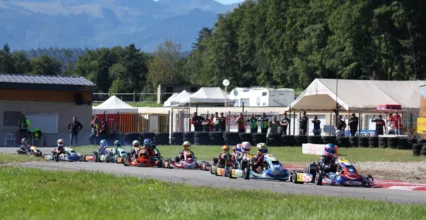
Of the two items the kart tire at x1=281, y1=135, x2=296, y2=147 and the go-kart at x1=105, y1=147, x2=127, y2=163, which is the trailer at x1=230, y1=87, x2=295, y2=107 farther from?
the go-kart at x1=105, y1=147, x2=127, y2=163

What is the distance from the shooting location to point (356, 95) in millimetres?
35656

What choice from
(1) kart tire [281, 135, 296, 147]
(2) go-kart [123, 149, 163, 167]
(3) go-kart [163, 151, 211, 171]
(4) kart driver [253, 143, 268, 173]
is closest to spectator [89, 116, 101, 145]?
(1) kart tire [281, 135, 296, 147]

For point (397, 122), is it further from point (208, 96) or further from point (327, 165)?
point (208, 96)

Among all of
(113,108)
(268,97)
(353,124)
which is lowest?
(353,124)

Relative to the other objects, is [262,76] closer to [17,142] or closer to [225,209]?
[17,142]

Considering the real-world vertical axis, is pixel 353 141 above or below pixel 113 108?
below

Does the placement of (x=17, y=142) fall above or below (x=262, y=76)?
below

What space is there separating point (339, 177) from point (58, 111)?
25.3m

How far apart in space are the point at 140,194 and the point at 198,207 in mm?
2405

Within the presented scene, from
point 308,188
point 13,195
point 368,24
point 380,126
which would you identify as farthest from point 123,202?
point 368,24

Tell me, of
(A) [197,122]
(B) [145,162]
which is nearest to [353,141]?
(A) [197,122]

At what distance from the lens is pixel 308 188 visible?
1612 cm

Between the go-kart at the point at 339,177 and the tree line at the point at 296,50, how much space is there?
1570 inches

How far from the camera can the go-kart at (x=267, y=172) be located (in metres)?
18.2
